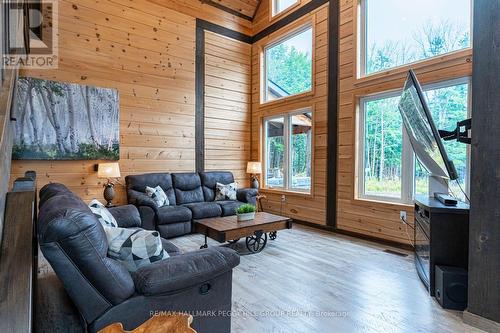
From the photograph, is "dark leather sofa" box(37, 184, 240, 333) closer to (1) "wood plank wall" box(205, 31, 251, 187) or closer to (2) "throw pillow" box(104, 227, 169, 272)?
(2) "throw pillow" box(104, 227, 169, 272)

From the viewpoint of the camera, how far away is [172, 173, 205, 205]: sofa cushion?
15.8 ft

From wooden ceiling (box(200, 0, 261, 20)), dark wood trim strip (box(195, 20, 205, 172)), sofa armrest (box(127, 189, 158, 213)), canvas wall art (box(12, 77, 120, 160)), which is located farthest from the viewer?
wooden ceiling (box(200, 0, 261, 20))

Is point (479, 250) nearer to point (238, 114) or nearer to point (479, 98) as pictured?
point (479, 98)

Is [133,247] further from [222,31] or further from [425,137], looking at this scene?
[222,31]

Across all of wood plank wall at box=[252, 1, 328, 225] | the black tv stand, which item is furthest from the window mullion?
the black tv stand

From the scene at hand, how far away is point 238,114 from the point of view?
6.10 meters

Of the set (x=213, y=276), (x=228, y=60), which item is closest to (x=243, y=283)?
(x=213, y=276)

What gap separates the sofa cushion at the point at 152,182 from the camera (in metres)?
4.43

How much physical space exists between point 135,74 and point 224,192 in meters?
2.57

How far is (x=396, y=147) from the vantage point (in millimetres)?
3840

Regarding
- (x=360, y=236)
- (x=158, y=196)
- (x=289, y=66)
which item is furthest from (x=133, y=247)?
(x=289, y=66)

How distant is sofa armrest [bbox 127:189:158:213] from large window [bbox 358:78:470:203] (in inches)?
123

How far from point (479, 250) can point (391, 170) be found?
2028 mm

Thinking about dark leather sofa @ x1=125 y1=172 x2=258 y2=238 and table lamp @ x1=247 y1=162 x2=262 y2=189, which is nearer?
dark leather sofa @ x1=125 y1=172 x2=258 y2=238
